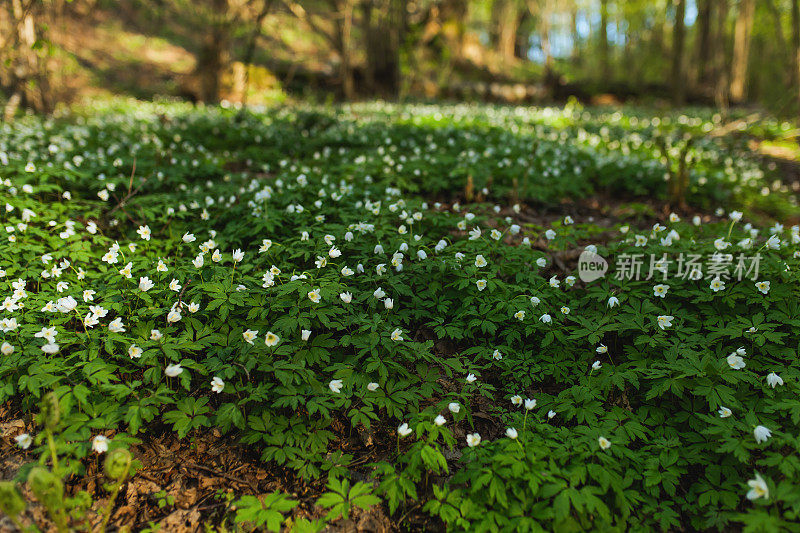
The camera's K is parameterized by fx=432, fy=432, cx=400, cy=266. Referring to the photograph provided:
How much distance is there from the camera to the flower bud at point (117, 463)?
2.15 meters

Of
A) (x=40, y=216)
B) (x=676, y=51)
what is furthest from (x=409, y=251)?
(x=676, y=51)

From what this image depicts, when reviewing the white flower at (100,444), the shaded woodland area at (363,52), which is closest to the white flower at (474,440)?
the white flower at (100,444)

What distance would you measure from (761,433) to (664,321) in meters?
1.01

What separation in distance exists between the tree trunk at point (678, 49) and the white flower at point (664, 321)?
45.3 feet

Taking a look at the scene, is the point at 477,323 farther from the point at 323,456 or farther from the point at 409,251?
the point at 323,456

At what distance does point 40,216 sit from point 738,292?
6638 millimetres

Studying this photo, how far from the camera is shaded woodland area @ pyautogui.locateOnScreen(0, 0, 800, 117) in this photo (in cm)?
1189

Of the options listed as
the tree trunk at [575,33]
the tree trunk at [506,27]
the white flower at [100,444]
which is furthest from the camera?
the tree trunk at [575,33]

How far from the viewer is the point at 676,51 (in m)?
14.5

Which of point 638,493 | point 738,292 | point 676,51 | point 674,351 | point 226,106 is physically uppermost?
point 676,51

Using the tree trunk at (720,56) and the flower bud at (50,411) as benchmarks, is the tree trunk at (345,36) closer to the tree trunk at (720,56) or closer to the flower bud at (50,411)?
the flower bud at (50,411)

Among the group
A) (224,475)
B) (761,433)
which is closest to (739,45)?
(761,433)

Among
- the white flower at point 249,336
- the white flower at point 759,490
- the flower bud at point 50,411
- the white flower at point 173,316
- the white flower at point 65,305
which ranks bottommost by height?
the white flower at point 759,490

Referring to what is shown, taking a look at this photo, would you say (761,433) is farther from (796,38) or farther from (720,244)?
(796,38)
